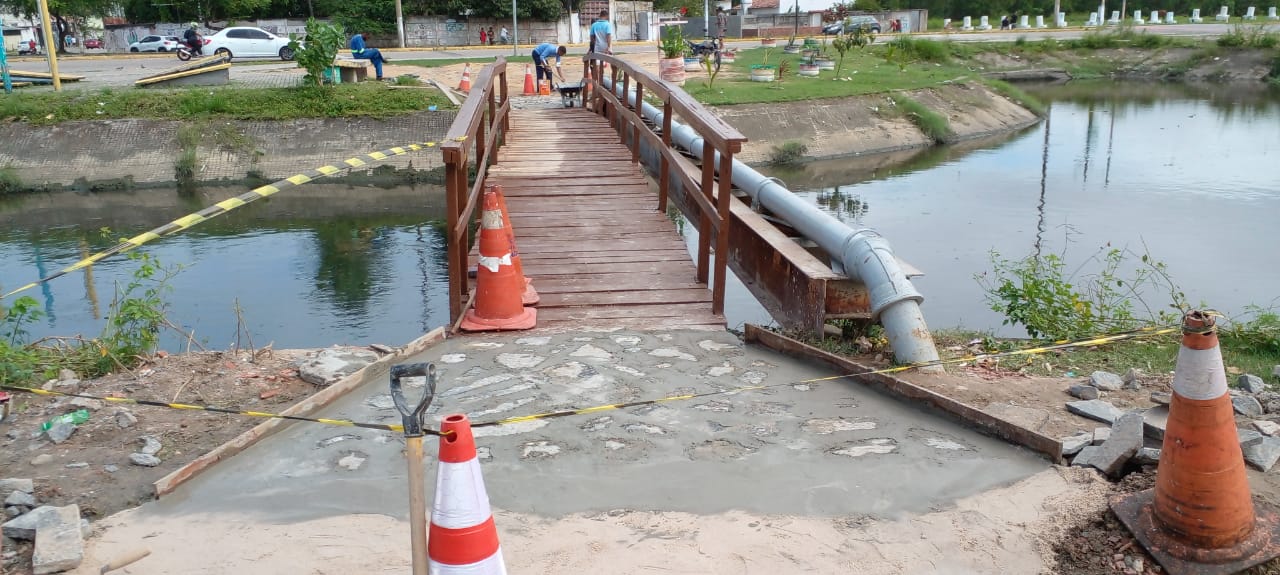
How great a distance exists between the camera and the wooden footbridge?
596 centimetres

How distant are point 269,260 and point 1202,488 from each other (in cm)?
1187

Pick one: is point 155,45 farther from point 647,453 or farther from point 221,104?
point 647,453

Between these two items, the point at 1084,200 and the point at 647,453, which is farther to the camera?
the point at 1084,200

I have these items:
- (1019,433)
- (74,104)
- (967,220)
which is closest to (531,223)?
(1019,433)

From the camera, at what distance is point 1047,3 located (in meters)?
62.0

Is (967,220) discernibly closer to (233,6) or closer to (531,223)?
(531,223)

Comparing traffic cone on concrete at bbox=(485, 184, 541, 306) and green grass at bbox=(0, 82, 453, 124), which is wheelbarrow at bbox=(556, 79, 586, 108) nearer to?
green grass at bbox=(0, 82, 453, 124)

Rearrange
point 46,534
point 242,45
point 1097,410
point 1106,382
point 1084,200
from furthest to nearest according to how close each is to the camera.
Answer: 1. point 242,45
2. point 1084,200
3. point 1106,382
4. point 1097,410
5. point 46,534

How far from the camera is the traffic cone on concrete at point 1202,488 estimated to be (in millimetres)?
3057

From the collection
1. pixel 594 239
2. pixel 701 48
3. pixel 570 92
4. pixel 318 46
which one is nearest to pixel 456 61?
pixel 701 48

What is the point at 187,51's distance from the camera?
31.9m

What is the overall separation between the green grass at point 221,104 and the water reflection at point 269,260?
6.93 feet

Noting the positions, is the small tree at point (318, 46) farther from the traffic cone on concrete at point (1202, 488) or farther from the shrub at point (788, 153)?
the traffic cone on concrete at point (1202, 488)

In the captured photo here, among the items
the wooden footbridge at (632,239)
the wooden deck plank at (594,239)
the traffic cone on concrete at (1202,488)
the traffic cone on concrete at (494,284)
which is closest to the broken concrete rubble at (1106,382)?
the wooden footbridge at (632,239)
